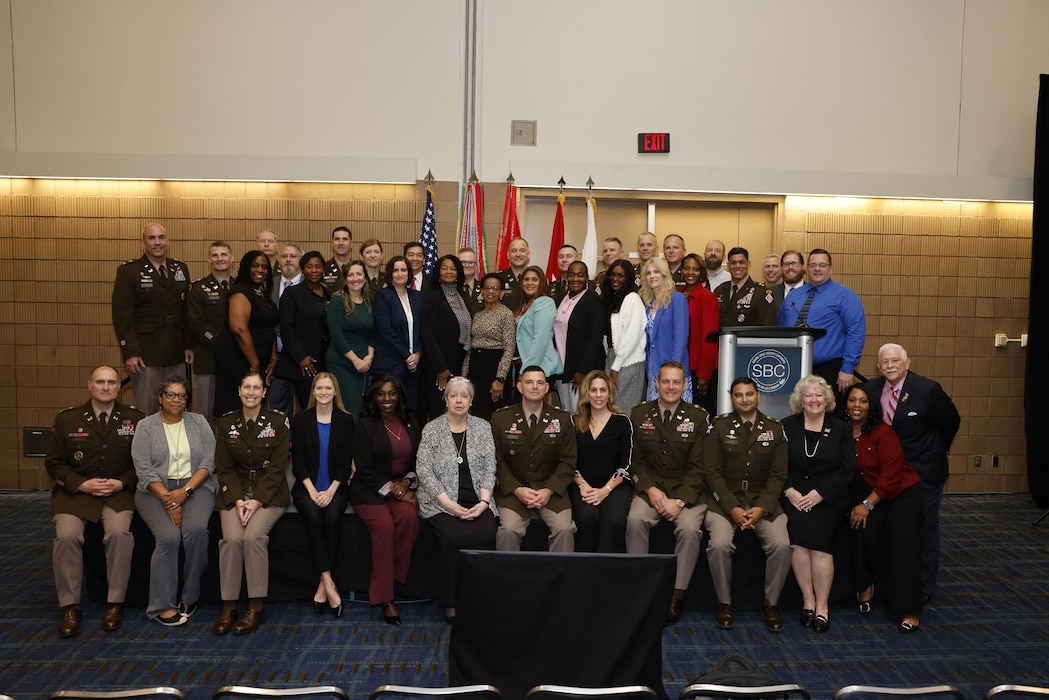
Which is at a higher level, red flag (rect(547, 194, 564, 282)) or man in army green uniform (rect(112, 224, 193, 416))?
red flag (rect(547, 194, 564, 282))

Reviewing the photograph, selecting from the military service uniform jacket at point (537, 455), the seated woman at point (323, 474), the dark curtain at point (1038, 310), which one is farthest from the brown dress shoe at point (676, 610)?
the dark curtain at point (1038, 310)

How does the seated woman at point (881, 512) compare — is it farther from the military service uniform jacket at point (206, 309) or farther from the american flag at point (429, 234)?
the military service uniform jacket at point (206, 309)

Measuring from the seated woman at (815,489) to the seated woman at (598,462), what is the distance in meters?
0.93

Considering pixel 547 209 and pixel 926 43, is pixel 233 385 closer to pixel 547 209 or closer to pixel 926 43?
pixel 547 209

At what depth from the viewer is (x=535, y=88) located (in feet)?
23.8

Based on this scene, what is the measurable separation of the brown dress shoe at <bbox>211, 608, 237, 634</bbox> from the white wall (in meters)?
4.09

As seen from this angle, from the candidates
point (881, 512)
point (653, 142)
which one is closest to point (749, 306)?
point (881, 512)

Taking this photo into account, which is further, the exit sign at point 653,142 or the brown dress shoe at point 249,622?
the exit sign at point 653,142

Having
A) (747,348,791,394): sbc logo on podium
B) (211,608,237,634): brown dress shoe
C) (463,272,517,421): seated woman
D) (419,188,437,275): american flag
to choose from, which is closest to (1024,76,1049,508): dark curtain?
(747,348,791,394): sbc logo on podium

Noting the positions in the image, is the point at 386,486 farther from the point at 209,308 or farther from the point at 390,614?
the point at 209,308

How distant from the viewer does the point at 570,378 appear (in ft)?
19.1

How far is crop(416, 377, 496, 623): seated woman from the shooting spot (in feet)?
14.7

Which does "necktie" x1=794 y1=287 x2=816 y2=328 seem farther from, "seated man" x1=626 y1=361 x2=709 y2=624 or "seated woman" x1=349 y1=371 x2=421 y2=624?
"seated woman" x1=349 y1=371 x2=421 y2=624

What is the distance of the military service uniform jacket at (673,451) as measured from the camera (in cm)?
471
